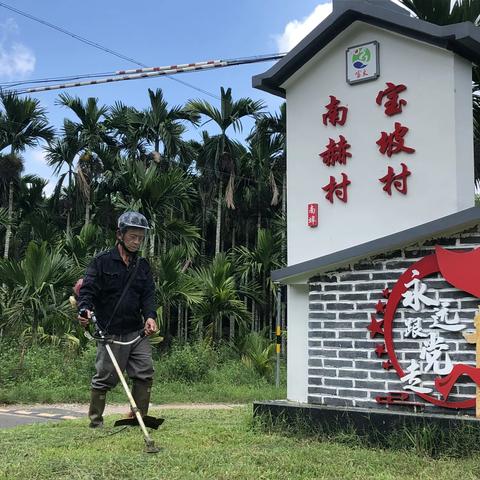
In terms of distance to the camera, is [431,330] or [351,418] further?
[351,418]

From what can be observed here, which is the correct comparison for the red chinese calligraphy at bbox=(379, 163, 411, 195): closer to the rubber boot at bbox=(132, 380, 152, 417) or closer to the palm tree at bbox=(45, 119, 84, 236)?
the rubber boot at bbox=(132, 380, 152, 417)

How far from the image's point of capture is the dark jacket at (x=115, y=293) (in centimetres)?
513

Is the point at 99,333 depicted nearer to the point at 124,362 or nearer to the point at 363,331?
the point at 124,362

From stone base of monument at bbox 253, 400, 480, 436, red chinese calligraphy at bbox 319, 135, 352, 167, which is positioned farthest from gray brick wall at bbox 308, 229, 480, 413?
red chinese calligraphy at bbox 319, 135, 352, 167

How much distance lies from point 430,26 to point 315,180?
1.64 meters

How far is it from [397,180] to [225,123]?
14895 mm

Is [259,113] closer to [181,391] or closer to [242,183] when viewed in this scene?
[242,183]

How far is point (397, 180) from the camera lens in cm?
504

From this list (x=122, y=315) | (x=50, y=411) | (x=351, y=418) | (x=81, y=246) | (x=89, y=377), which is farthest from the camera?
(x=81, y=246)

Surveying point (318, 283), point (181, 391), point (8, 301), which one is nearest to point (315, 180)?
point (318, 283)

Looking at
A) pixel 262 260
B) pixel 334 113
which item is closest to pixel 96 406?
pixel 334 113

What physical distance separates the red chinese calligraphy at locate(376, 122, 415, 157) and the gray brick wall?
90 cm

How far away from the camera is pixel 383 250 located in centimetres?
478

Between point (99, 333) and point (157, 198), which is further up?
point (157, 198)
